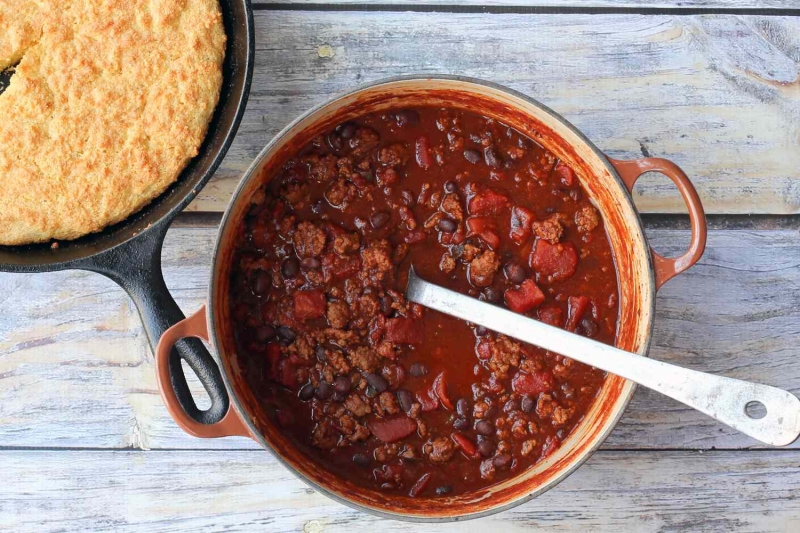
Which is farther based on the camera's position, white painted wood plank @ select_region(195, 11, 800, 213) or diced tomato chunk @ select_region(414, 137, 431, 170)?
white painted wood plank @ select_region(195, 11, 800, 213)

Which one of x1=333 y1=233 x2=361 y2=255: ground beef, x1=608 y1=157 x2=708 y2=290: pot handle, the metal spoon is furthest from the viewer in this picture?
x1=333 y1=233 x2=361 y2=255: ground beef

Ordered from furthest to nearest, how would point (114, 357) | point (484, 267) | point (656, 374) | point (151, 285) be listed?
point (114, 357), point (484, 267), point (151, 285), point (656, 374)

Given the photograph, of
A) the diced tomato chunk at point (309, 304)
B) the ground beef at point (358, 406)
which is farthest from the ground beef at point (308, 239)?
the ground beef at point (358, 406)

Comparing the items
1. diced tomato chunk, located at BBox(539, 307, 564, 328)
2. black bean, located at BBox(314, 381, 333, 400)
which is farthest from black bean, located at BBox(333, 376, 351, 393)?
diced tomato chunk, located at BBox(539, 307, 564, 328)

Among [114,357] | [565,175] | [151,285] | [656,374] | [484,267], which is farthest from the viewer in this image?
[114,357]

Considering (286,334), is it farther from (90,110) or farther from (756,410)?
(756,410)

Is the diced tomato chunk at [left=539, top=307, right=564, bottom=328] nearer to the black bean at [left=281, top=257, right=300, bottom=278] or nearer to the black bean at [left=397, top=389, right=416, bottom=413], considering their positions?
the black bean at [left=397, top=389, right=416, bottom=413]

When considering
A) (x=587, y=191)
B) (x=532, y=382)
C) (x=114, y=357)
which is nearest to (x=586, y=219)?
(x=587, y=191)
